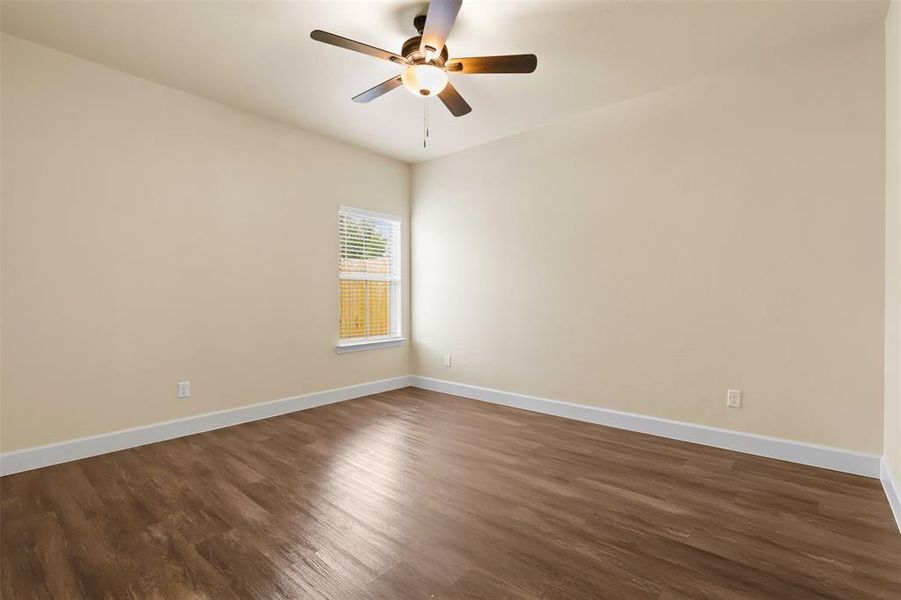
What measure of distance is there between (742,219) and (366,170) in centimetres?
351

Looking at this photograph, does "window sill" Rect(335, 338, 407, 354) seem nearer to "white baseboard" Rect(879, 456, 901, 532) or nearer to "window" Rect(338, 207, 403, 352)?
"window" Rect(338, 207, 403, 352)

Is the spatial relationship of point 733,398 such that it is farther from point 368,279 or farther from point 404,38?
point 368,279

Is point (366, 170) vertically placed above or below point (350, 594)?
above

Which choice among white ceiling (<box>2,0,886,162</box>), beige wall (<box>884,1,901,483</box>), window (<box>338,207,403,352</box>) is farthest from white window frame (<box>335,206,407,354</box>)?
beige wall (<box>884,1,901,483</box>)

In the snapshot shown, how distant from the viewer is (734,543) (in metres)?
1.83

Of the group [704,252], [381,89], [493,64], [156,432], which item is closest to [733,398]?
[704,252]

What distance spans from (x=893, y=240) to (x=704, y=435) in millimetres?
1626

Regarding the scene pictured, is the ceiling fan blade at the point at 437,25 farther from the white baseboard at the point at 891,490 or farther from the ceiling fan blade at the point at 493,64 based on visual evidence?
the white baseboard at the point at 891,490

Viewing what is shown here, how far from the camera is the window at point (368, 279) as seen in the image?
175 inches

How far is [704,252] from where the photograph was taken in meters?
3.07

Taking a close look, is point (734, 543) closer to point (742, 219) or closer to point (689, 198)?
point (742, 219)

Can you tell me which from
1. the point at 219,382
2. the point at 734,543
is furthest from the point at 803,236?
the point at 219,382

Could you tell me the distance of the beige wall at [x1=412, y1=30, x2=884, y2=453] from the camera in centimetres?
257

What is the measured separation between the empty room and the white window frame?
0.19 m
